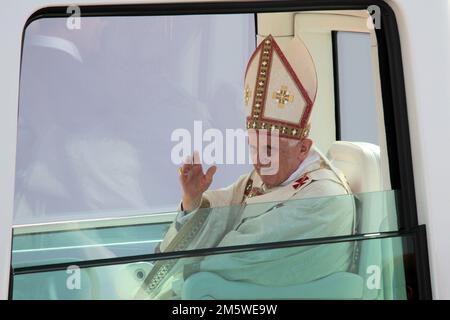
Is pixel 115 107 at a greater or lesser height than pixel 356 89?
lesser

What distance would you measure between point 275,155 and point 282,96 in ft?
0.61

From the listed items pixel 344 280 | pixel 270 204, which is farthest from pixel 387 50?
pixel 344 280

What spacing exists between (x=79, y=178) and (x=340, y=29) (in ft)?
2.76

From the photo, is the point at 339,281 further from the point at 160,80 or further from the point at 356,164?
the point at 160,80

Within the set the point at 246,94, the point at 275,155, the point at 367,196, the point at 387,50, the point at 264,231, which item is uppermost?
the point at 387,50

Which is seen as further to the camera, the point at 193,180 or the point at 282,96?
the point at 282,96

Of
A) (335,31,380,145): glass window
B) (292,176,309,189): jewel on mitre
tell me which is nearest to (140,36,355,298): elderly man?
(292,176,309,189): jewel on mitre

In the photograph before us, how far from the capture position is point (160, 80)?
7.55ft

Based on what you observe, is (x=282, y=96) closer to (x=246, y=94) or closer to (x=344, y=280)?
(x=246, y=94)

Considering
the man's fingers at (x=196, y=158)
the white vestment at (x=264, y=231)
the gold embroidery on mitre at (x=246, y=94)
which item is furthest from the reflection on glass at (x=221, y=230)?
the gold embroidery on mitre at (x=246, y=94)

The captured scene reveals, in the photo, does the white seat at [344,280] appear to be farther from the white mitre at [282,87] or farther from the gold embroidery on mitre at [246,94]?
the gold embroidery on mitre at [246,94]

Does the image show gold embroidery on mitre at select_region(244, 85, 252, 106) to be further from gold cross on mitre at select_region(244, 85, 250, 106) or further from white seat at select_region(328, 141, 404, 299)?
white seat at select_region(328, 141, 404, 299)

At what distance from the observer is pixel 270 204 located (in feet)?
7.52
